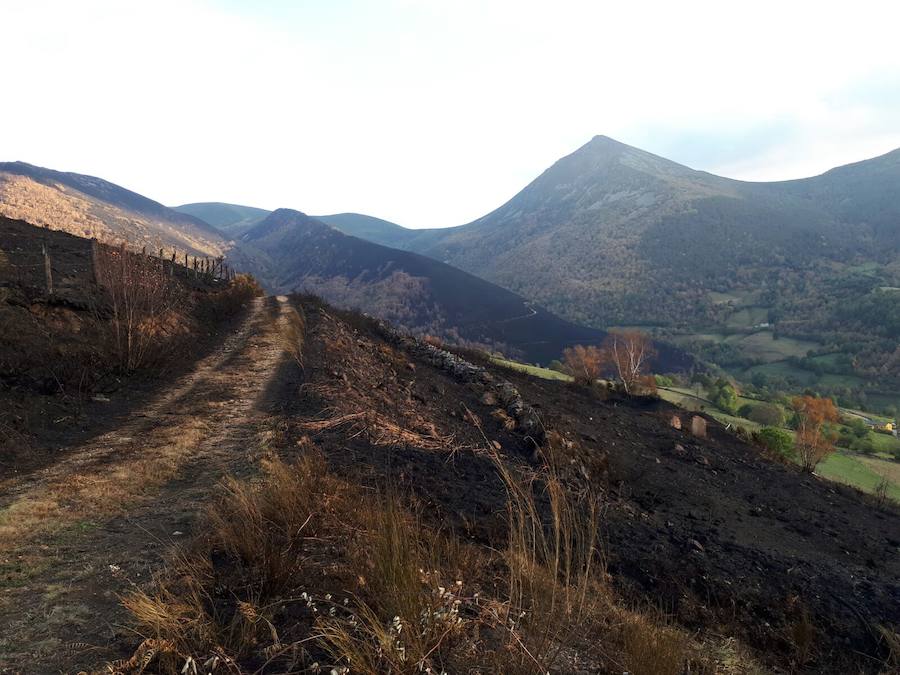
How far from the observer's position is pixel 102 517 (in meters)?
5.03

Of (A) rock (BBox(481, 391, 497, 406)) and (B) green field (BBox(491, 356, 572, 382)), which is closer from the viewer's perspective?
(A) rock (BBox(481, 391, 497, 406))

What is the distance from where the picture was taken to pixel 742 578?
7594mm

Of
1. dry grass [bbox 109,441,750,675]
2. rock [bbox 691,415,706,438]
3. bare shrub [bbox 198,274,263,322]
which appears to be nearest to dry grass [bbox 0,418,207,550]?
dry grass [bbox 109,441,750,675]

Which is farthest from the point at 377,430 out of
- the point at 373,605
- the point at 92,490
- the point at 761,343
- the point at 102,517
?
the point at 761,343

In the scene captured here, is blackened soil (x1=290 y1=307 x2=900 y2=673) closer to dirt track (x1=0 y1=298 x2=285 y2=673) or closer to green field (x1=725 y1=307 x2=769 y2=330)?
dirt track (x1=0 y1=298 x2=285 y2=673)

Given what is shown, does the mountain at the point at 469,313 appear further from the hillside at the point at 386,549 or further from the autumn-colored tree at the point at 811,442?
the hillside at the point at 386,549

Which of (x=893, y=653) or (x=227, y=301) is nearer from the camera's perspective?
(x=893, y=653)

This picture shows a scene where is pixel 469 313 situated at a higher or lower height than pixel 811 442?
higher

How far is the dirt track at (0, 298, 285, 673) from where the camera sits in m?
3.04

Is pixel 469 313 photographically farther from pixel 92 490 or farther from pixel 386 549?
pixel 386 549

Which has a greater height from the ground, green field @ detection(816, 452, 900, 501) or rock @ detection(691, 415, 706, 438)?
rock @ detection(691, 415, 706, 438)

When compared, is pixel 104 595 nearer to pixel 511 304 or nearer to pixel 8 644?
pixel 8 644

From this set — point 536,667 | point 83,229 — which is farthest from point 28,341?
point 83,229

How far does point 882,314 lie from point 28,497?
674 feet
